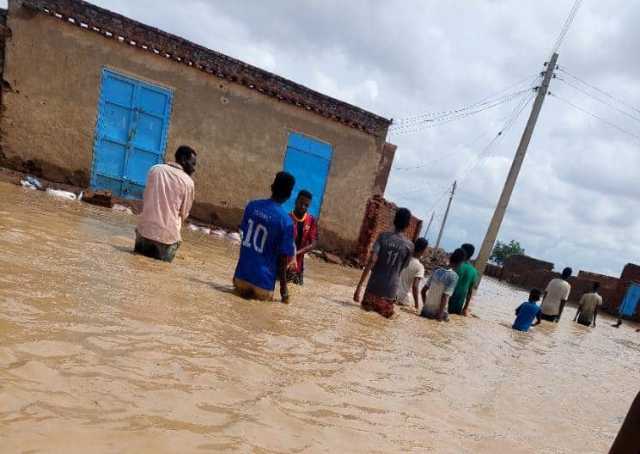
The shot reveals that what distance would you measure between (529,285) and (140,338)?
34.2 meters

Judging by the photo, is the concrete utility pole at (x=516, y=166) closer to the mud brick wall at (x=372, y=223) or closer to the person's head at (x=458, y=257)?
the mud brick wall at (x=372, y=223)

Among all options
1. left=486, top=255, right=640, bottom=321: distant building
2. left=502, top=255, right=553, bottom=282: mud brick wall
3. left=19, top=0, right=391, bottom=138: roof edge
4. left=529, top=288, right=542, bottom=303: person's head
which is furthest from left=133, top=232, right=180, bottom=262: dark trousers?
left=502, top=255, right=553, bottom=282: mud brick wall

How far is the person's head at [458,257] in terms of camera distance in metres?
7.14

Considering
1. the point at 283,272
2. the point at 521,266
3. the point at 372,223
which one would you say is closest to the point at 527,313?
the point at 283,272

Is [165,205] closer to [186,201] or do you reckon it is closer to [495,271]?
[186,201]

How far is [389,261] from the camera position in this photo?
5754 mm

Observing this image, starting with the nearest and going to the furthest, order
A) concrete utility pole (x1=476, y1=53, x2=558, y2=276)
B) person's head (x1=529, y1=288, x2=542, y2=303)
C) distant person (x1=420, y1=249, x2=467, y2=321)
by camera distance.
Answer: distant person (x1=420, y1=249, x2=467, y2=321), person's head (x1=529, y1=288, x2=542, y2=303), concrete utility pole (x1=476, y1=53, x2=558, y2=276)

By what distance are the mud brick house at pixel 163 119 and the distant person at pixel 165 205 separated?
683cm

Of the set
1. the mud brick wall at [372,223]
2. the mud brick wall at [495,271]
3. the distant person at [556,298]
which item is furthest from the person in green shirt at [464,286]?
the mud brick wall at [495,271]

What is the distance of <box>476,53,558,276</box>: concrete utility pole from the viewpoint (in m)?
15.5

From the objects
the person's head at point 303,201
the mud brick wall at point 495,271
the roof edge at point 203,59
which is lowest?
the mud brick wall at point 495,271

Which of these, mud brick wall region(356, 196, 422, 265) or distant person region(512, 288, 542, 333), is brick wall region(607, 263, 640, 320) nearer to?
mud brick wall region(356, 196, 422, 265)

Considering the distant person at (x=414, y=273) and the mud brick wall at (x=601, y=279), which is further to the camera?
the mud brick wall at (x=601, y=279)

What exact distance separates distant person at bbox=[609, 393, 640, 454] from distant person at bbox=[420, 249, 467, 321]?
5.35 m
